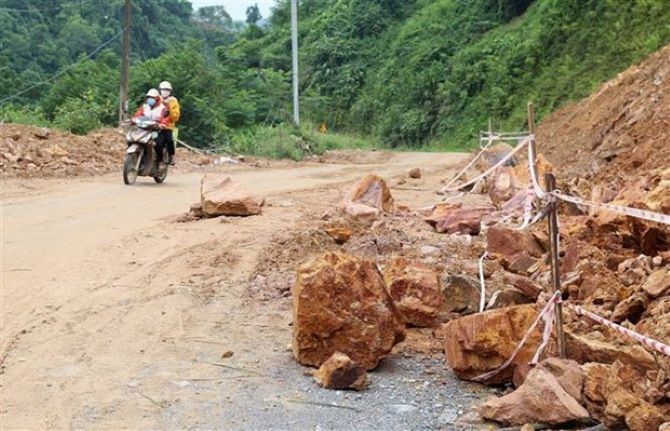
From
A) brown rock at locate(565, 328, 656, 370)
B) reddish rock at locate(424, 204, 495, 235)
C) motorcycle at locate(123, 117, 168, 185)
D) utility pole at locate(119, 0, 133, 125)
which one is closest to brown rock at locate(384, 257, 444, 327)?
brown rock at locate(565, 328, 656, 370)

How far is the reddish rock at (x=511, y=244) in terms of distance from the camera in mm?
6770

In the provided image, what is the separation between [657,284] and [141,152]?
9.88 meters

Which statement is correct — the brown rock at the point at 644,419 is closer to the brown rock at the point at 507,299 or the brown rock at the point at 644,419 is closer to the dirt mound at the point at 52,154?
the brown rock at the point at 507,299

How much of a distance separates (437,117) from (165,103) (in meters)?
25.4

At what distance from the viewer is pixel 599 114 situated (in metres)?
15.3

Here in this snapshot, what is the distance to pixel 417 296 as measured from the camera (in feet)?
18.1

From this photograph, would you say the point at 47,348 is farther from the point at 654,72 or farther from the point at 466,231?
the point at 654,72

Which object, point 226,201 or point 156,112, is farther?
point 156,112

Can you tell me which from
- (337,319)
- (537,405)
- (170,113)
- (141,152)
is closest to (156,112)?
(170,113)

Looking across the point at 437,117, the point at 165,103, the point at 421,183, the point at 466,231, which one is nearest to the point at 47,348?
the point at 466,231

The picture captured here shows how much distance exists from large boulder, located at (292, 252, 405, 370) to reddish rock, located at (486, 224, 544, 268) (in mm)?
2092

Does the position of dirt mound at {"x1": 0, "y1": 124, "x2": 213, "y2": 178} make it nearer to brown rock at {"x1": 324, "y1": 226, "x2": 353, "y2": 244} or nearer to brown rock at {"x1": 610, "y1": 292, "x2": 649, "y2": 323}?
brown rock at {"x1": 324, "y1": 226, "x2": 353, "y2": 244}

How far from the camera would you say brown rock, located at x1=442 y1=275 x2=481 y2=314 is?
570cm

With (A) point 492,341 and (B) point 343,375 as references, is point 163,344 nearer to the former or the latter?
(B) point 343,375
